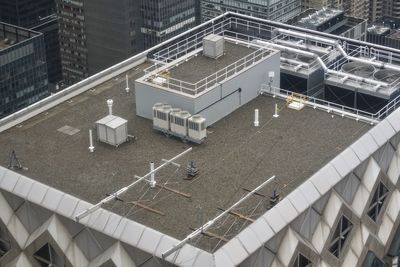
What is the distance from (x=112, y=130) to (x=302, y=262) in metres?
22.6

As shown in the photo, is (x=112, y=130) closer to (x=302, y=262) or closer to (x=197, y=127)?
(x=197, y=127)

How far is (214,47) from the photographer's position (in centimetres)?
9806

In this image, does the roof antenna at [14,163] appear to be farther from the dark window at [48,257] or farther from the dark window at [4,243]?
the dark window at [48,257]

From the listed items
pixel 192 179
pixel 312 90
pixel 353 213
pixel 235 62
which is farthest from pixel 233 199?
pixel 312 90

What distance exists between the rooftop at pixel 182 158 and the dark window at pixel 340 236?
5.51 metres

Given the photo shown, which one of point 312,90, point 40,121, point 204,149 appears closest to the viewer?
point 204,149

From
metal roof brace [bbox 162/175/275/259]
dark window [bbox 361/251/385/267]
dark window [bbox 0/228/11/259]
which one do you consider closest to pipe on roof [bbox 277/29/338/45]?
dark window [bbox 361/251/385/267]

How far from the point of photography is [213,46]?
98000 millimetres

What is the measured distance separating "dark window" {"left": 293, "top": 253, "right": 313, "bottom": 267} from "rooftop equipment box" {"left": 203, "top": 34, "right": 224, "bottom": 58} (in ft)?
93.7

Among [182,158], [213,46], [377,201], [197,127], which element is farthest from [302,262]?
[213,46]

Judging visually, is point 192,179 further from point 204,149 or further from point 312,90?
point 312,90

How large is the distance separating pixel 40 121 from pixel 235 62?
2138 cm

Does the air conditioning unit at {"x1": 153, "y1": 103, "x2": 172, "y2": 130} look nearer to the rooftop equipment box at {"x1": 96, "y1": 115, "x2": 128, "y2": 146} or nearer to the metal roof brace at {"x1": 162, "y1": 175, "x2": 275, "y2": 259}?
the rooftop equipment box at {"x1": 96, "y1": 115, "x2": 128, "y2": 146}

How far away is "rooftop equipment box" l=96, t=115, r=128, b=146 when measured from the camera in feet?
289
